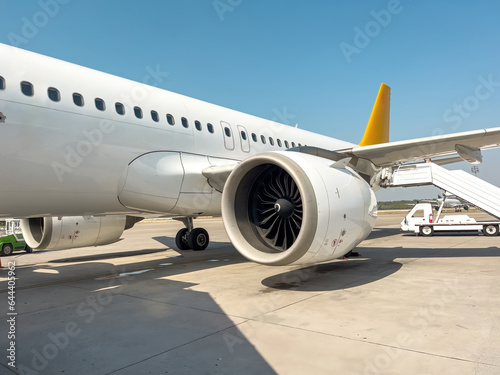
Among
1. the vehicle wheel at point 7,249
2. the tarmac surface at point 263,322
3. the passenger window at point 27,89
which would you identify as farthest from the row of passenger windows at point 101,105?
the vehicle wheel at point 7,249

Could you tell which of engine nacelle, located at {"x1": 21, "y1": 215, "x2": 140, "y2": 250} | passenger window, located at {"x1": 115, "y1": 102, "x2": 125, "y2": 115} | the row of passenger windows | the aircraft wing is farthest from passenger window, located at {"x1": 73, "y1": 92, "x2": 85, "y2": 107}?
the aircraft wing

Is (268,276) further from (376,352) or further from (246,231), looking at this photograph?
(376,352)

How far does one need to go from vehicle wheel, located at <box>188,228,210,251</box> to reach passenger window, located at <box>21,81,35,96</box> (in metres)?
7.29

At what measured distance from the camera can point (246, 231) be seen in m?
6.13

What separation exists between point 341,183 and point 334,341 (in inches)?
112

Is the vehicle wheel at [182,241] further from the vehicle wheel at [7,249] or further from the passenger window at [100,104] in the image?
the vehicle wheel at [7,249]

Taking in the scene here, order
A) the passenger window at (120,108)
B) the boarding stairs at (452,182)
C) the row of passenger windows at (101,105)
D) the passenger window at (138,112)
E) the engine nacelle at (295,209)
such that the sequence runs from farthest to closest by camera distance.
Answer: the boarding stairs at (452,182), the passenger window at (138,112), the passenger window at (120,108), the row of passenger windows at (101,105), the engine nacelle at (295,209)

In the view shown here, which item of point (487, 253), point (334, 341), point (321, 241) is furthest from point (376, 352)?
point (487, 253)

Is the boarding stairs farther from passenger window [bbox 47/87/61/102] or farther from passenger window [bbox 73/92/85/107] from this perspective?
passenger window [bbox 47/87/61/102]

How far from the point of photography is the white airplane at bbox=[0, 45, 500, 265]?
17.5 ft

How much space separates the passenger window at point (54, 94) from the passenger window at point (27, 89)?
0.24 m

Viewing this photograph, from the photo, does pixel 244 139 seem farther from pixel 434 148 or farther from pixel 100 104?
pixel 434 148

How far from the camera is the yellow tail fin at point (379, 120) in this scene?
47.1 ft

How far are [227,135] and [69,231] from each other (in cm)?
437
